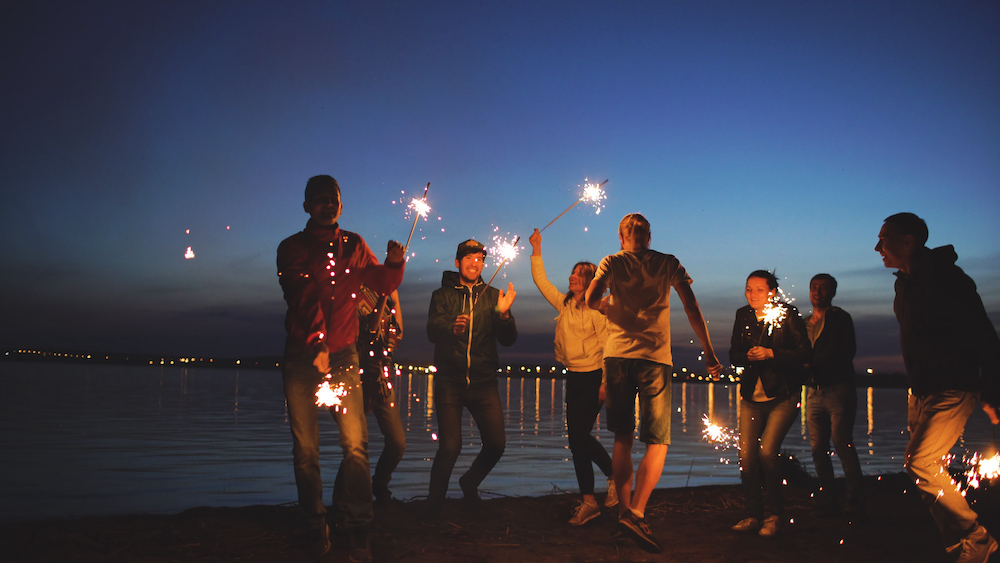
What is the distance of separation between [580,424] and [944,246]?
3.21m

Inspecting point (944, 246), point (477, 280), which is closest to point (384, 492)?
point (477, 280)

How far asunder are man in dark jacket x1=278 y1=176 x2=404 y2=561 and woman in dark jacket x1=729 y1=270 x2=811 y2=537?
3292 millimetres

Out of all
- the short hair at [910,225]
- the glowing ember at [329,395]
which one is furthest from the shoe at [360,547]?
the short hair at [910,225]

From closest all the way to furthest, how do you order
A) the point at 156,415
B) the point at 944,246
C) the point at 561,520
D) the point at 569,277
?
the point at 944,246, the point at 561,520, the point at 569,277, the point at 156,415

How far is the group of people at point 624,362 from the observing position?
15.1ft

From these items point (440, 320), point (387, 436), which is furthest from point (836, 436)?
point (387, 436)

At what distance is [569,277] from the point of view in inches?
273

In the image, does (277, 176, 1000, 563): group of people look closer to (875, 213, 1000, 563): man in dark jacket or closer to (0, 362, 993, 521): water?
(875, 213, 1000, 563): man in dark jacket

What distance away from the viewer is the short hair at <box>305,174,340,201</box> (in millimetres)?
5074

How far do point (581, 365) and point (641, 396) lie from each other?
1126 millimetres

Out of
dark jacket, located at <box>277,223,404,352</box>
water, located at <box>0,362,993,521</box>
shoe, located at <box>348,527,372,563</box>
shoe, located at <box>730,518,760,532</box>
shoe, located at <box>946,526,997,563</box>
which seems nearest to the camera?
shoe, located at <box>946,526,997,563</box>

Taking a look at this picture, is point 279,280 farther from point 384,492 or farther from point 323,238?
point 384,492

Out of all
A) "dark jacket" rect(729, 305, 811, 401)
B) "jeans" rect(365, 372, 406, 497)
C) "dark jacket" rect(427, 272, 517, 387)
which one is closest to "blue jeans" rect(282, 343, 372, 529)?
"jeans" rect(365, 372, 406, 497)

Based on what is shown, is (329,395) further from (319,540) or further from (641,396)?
(641,396)
